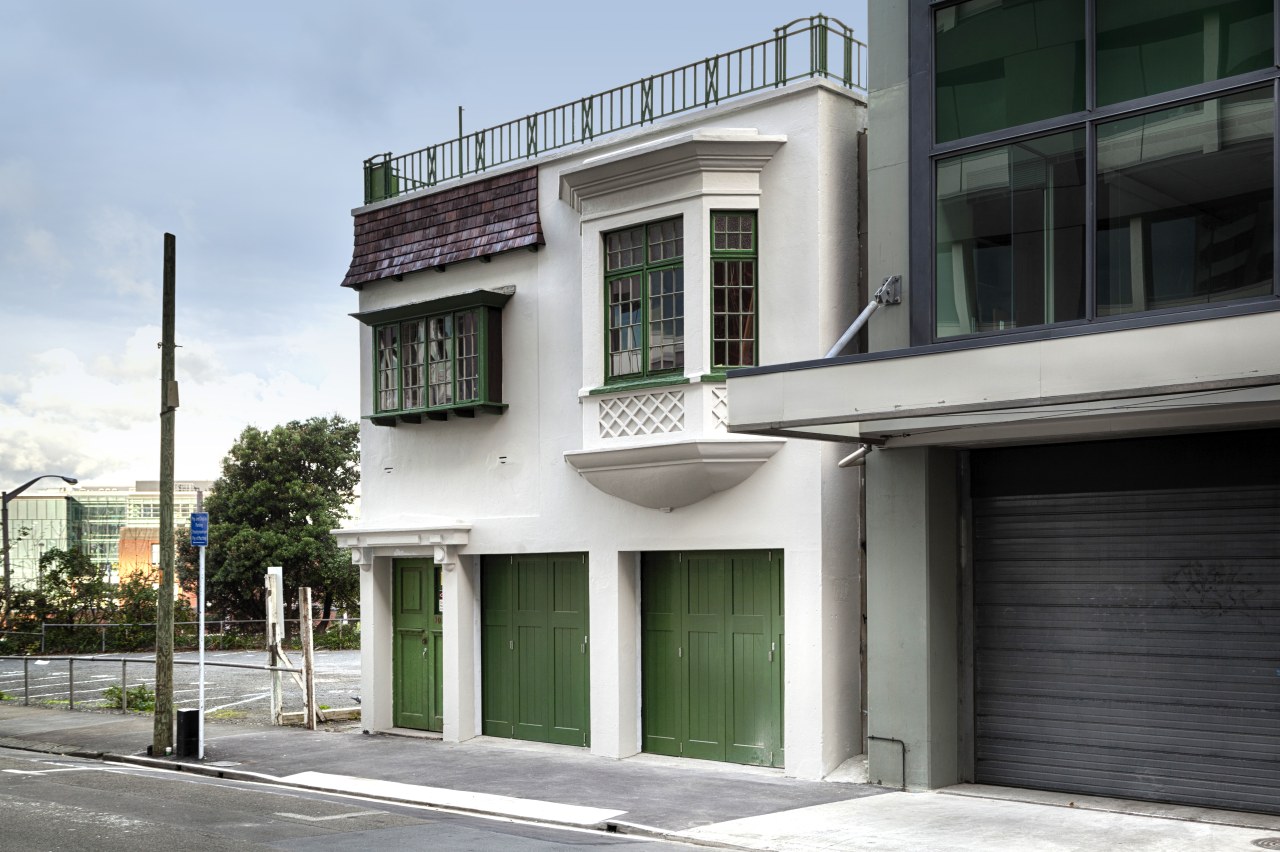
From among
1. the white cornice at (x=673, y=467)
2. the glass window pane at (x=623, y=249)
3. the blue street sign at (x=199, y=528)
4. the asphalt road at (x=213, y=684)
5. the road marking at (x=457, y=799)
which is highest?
the glass window pane at (x=623, y=249)

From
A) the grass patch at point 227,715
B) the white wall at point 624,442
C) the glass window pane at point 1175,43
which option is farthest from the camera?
the grass patch at point 227,715

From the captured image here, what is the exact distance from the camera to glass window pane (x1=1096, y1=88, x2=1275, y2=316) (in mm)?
11461

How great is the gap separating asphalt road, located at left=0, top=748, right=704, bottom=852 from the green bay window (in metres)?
6.13

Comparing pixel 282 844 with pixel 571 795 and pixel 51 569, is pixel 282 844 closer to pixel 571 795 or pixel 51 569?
pixel 571 795

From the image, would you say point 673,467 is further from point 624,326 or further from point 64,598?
point 64,598

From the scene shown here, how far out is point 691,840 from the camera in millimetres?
11883

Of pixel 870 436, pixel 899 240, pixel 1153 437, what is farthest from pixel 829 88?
pixel 1153 437

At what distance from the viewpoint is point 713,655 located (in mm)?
16031

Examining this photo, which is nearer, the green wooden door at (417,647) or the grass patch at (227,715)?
the green wooden door at (417,647)

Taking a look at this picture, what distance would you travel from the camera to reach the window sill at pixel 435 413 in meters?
18.5

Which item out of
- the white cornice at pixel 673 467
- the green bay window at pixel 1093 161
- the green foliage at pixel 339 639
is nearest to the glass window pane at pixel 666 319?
the white cornice at pixel 673 467

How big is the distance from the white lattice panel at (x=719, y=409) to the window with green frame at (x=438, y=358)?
157 inches

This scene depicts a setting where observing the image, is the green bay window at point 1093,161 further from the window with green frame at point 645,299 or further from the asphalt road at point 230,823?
the asphalt road at point 230,823

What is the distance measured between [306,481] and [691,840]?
39865mm
